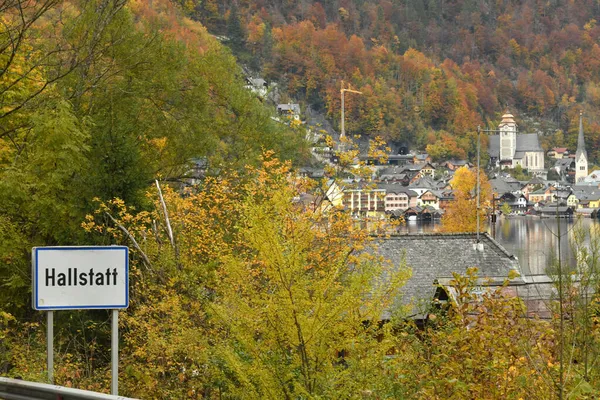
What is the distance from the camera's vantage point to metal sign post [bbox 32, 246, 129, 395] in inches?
210

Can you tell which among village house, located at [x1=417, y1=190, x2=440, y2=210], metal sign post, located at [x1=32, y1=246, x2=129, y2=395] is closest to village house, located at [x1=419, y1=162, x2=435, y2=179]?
village house, located at [x1=417, y1=190, x2=440, y2=210]

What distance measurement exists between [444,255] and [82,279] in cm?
1358

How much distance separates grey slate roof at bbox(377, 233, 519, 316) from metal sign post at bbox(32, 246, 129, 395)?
40.2 feet

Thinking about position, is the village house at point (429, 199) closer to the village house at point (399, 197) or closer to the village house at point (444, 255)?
the village house at point (399, 197)

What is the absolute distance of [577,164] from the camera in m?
195

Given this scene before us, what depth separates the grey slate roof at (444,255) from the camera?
17750mm

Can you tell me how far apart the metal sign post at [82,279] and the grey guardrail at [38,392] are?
228mm

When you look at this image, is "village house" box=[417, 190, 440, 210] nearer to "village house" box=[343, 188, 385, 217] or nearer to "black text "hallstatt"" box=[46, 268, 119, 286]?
"village house" box=[343, 188, 385, 217]

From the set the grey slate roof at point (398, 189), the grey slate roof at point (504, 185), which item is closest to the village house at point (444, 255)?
the grey slate roof at point (398, 189)

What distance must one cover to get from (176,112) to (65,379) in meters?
11.8

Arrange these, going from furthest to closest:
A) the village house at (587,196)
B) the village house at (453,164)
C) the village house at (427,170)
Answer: the village house at (453,164) → the village house at (427,170) → the village house at (587,196)

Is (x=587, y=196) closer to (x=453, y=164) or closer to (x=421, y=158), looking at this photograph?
(x=453, y=164)

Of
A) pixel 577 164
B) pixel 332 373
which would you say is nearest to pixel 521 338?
pixel 332 373

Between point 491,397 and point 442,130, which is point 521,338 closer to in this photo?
point 491,397
